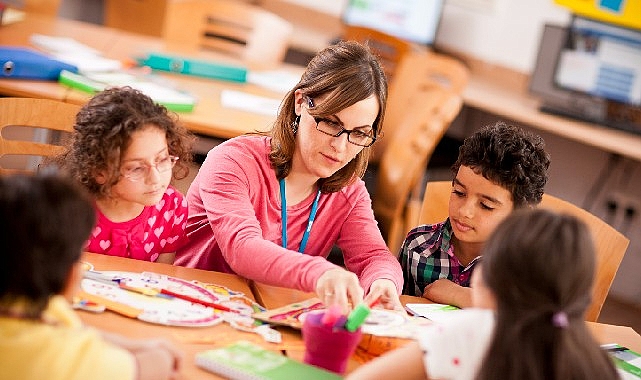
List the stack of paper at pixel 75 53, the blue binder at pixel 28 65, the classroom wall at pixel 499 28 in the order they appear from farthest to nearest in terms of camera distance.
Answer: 1. the classroom wall at pixel 499 28
2. the stack of paper at pixel 75 53
3. the blue binder at pixel 28 65

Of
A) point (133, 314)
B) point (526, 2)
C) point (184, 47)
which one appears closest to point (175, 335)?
point (133, 314)

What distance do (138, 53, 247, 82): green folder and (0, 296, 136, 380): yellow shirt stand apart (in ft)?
7.47

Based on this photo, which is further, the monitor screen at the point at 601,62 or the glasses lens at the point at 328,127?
the monitor screen at the point at 601,62

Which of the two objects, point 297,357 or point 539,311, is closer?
point 539,311

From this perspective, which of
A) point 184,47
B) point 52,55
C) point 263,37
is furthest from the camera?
point 263,37

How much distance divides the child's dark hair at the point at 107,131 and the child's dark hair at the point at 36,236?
678mm

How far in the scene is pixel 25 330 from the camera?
1130 mm

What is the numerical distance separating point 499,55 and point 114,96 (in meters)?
3.40

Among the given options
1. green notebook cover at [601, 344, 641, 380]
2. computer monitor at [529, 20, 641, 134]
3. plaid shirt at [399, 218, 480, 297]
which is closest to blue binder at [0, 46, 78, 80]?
plaid shirt at [399, 218, 480, 297]

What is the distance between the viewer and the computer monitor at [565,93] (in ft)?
13.9

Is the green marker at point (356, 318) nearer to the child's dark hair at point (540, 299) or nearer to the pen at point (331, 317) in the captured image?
the pen at point (331, 317)

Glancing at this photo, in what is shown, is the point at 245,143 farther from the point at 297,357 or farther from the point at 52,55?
the point at 52,55

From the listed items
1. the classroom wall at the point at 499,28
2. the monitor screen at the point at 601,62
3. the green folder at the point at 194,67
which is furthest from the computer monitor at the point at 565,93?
the green folder at the point at 194,67

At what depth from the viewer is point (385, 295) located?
6.14ft
